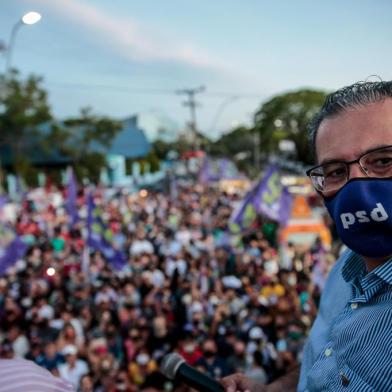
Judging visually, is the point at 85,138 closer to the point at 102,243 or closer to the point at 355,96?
the point at 102,243

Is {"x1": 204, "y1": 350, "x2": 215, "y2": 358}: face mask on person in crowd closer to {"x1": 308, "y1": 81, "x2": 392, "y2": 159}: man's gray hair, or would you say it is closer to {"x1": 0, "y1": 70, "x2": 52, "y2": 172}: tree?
{"x1": 308, "y1": 81, "x2": 392, "y2": 159}: man's gray hair

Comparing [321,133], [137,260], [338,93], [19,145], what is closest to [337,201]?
[321,133]

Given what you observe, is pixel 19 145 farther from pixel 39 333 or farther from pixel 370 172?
pixel 370 172

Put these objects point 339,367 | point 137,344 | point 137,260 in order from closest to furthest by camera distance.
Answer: point 339,367, point 137,344, point 137,260

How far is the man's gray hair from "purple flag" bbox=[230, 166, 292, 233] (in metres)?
7.36

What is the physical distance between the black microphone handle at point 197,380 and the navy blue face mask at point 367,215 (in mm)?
665

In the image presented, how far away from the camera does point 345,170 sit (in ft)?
3.92

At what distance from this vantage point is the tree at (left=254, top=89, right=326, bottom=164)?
50.2 m

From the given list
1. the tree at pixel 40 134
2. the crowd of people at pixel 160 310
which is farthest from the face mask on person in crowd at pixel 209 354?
the tree at pixel 40 134

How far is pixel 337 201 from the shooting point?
3.79ft

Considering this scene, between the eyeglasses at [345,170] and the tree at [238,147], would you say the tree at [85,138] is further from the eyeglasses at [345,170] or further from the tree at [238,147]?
the eyeglasses at [345,170]

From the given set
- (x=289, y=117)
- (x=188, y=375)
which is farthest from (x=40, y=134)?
(x=188, y=375)

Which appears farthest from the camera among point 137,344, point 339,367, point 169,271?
point 169,271

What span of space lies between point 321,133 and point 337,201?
0.23 m
